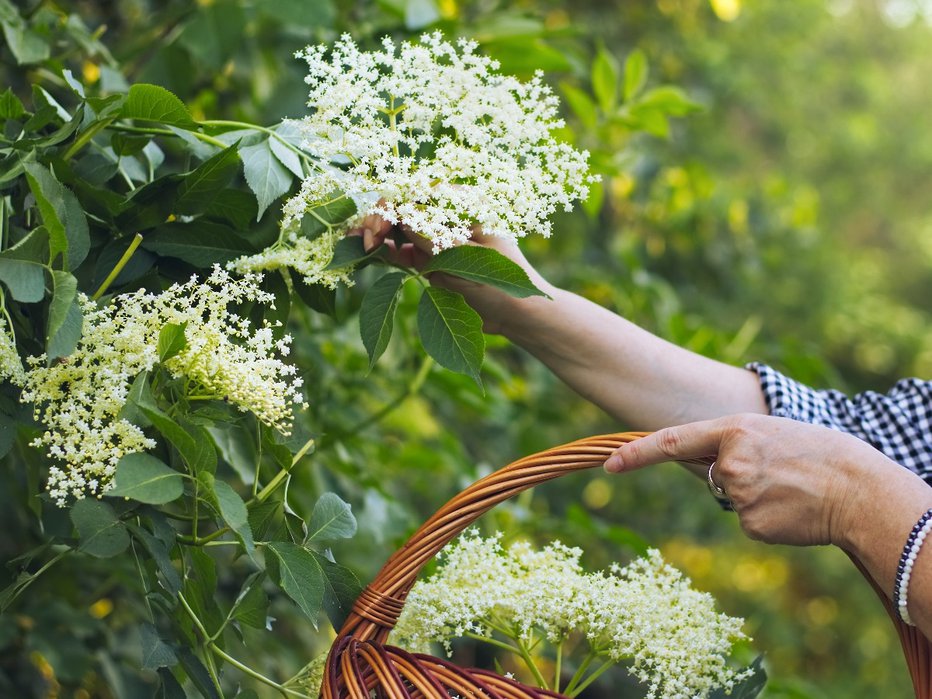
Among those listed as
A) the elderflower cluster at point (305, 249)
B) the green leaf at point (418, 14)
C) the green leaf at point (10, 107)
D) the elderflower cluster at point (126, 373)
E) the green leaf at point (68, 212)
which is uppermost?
the green leaf at point (418, 14)

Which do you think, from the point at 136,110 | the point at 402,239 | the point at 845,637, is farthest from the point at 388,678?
the point at 845,637

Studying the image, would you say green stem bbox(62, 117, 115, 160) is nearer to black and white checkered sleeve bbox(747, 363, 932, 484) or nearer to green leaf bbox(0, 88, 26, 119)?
green leaf bbox(0, 88, 26, 119)

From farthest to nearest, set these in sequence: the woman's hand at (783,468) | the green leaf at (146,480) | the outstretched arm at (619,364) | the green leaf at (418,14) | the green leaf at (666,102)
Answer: the green leaf at (666,102), the green leaf at (418,14), the outstretched arm at (619,364), the woman's hand at (783,468), the green leaf at (146,480)

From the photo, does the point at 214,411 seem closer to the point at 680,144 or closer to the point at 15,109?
the point at 15,109

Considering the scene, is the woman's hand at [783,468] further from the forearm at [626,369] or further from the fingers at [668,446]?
the forearm at [626,369]

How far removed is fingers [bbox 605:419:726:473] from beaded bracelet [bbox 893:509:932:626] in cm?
14

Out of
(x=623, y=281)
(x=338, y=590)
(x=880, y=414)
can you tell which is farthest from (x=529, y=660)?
(x=623, y=281)

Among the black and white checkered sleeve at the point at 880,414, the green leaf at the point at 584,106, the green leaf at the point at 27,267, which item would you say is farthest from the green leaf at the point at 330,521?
the green leaf at the point at 584,106

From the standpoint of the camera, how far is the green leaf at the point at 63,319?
1.75 feet

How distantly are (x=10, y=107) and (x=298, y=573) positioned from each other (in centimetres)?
42

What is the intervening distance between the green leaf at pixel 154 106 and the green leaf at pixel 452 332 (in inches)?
8.8

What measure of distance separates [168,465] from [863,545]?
469mm

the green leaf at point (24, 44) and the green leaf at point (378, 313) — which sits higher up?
the green leaf at point (24, 44)

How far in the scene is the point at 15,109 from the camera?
2.30 feet
